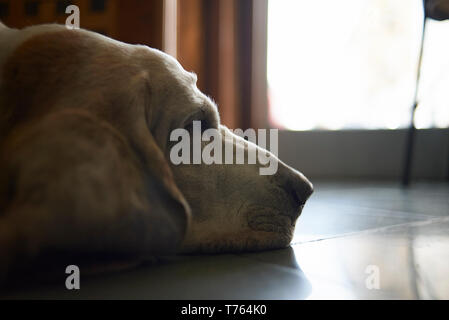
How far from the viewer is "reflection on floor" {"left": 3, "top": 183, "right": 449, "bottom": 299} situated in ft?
3.40

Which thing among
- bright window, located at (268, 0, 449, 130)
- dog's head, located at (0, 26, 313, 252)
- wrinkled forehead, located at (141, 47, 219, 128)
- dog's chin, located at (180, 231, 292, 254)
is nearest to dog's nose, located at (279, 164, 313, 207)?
dog's head, located at (0, 26, 313, 252)

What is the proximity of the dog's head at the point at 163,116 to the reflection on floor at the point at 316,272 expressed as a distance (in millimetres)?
93

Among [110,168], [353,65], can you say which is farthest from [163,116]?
[353,65]

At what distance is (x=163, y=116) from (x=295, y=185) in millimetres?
442

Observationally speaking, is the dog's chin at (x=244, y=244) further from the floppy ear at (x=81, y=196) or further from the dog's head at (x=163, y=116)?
the floppy ear at (x=81, y=196)

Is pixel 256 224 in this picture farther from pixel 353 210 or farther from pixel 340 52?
pixel 340 52

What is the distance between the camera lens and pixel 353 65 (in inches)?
178

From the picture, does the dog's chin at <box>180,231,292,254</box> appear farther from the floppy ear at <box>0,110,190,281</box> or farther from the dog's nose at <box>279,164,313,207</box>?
the floppy ear at <box>0,110,190,281</box>

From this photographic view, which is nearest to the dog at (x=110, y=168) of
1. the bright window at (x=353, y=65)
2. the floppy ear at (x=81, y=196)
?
the floppy ear at (x=81, y=196)

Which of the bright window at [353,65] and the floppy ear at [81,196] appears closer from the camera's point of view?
the floppy ear at [81,196]

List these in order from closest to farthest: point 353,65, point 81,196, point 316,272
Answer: point 81,196 → point 316,272 → point 353,65

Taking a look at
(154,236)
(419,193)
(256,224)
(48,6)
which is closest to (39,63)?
(154,236)

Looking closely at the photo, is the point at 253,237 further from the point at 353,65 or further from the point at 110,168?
the point at 353,65

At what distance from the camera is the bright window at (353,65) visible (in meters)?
4.29
